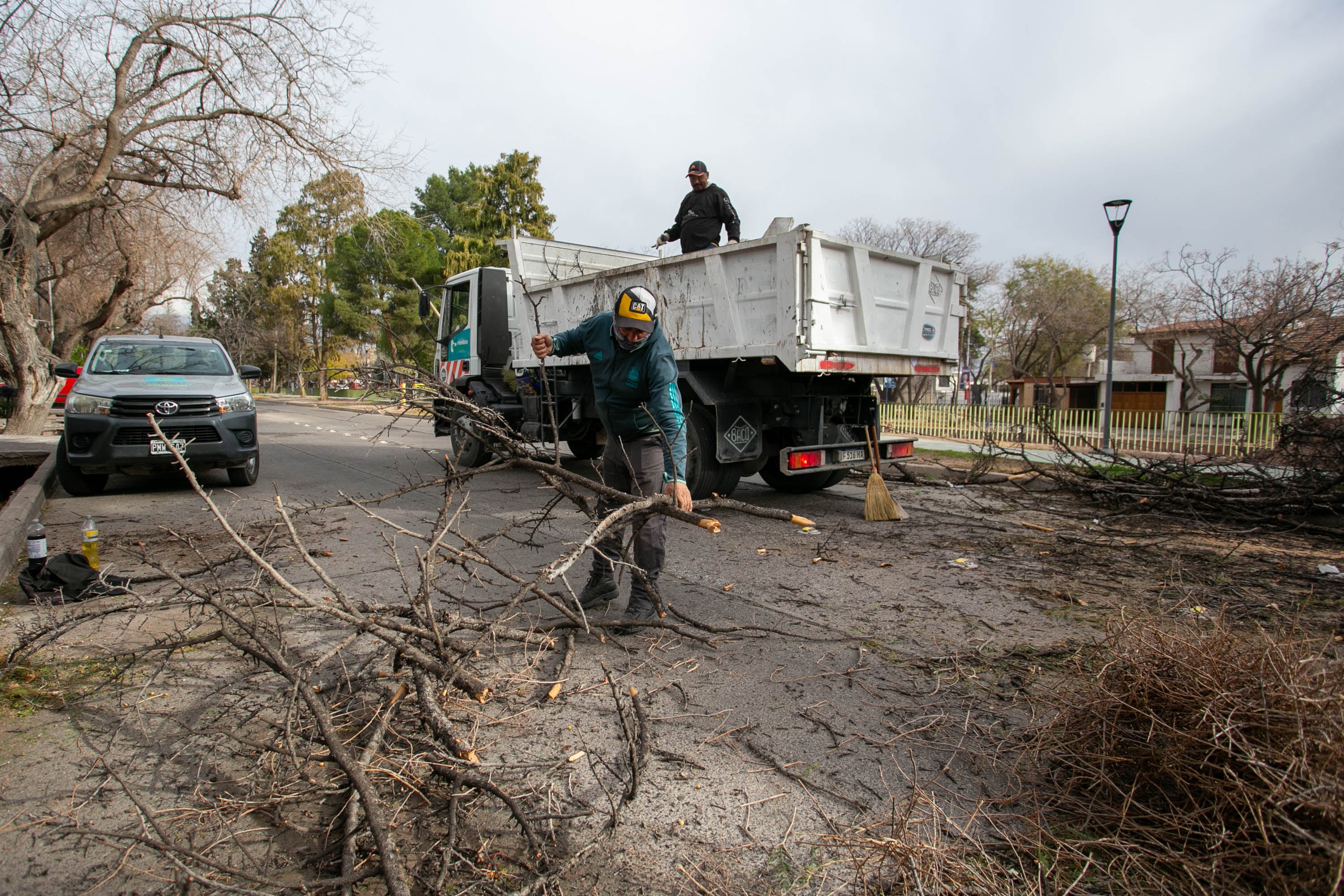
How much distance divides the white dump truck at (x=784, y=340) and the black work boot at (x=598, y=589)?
1791mm

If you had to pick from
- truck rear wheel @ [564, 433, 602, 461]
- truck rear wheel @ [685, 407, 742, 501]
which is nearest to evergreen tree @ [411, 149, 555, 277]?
truck rear wheel @ [564, 433, 602, 461]

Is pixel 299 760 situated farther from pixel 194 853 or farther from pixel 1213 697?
pixel 1213 697

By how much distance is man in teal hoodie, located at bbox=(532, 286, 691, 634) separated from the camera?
13.0 feet

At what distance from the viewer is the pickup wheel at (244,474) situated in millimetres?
8297

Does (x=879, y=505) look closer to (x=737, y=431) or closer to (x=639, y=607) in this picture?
(x=737, y=431)

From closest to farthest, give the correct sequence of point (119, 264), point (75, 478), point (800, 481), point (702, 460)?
point (702, 460)
point (75, 478)
point (800, 481)
point (119, 264)

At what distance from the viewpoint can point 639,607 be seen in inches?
157

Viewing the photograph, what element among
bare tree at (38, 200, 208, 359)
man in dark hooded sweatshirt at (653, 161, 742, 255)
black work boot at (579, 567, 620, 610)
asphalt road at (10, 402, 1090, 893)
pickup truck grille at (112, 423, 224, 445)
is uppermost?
bare tree at (38, 200, 208, 359)

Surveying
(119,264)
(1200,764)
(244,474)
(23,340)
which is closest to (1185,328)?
(244,474)

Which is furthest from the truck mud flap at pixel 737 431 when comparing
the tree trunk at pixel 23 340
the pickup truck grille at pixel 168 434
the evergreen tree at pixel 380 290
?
the evergreen tree at pixel 380 290

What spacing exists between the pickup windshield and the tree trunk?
635 cm

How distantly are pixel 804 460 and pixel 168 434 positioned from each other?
6.46 m

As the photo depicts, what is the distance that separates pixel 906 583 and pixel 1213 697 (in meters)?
2.83

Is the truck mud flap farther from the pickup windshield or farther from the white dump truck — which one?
the pickup windshield
